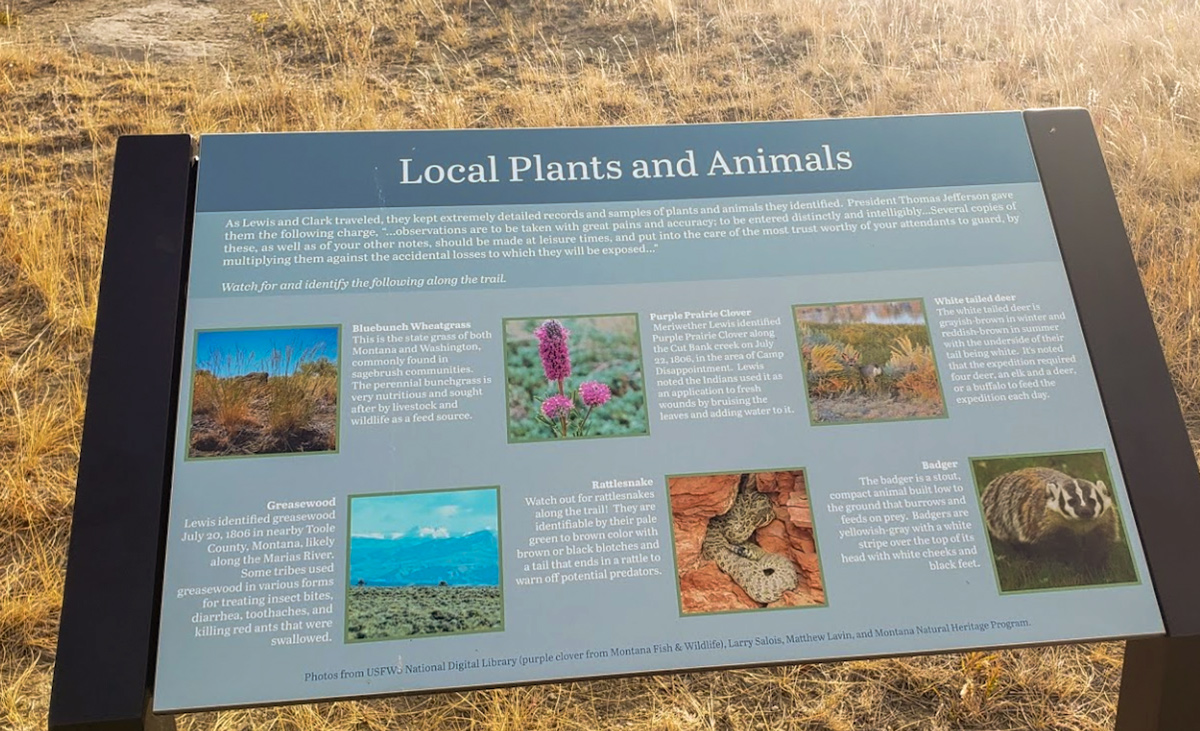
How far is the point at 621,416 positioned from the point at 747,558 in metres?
0.39

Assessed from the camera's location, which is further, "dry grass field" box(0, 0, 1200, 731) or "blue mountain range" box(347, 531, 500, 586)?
"dry grass field" box(0, 0, 1200, 731)

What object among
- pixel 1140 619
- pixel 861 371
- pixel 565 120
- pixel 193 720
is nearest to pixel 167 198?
pixel 861 371

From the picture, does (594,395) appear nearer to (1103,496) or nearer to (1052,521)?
(1052,521)

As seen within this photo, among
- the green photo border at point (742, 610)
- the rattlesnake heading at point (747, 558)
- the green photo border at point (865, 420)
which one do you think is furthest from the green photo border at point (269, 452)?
the green photo border at point (865, 420)

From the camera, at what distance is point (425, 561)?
1.92 metres

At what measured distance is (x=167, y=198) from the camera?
2133mm

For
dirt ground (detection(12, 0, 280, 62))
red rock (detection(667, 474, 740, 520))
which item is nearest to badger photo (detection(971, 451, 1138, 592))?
red rock (detection(667, 474, 740, 520))

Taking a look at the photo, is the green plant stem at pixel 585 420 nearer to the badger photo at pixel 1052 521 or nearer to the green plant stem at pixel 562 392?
the green plant stem at pixel 562 392

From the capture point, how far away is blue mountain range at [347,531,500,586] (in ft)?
6.23

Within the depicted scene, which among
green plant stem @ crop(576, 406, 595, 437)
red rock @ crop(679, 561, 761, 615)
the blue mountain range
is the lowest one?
red rock @ crop(679, 561, 761, 615)

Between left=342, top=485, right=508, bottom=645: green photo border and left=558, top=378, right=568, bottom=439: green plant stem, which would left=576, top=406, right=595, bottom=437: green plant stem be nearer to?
left=558, top=378, right=568, bottom=439: green plant stem

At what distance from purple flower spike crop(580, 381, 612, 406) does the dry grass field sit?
4.67 feet

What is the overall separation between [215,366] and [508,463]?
647 millimetres

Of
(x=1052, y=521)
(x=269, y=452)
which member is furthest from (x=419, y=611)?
(x=1052, y=521)
